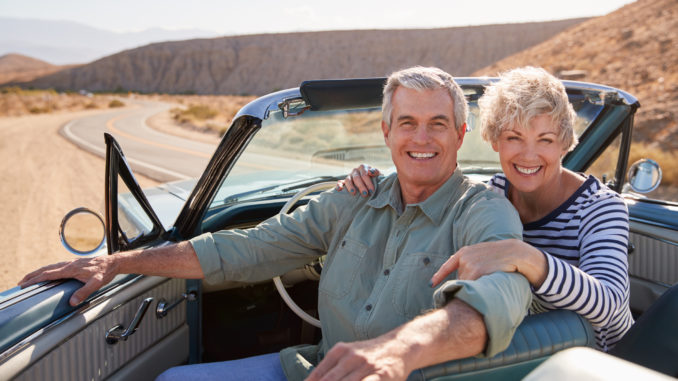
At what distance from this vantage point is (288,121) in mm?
2711

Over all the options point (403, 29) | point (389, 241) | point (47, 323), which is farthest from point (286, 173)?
point (403, 29)

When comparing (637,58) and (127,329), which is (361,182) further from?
(637,58)

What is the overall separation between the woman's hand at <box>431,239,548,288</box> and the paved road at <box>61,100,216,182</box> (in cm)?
1159

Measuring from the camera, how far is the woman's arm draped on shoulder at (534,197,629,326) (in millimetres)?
1640

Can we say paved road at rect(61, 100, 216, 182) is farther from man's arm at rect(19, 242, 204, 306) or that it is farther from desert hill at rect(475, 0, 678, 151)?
man's arm at rect(19, 242, 204, 306)

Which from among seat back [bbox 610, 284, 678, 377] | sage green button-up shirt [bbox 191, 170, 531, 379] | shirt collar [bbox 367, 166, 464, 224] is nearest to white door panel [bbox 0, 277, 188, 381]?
sage green button-up shirt [bbox 191, 170, 531, 379]

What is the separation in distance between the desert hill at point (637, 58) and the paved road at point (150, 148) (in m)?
8.54

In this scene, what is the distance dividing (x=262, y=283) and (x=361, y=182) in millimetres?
976

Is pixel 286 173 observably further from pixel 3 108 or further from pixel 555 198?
pixel 3 108

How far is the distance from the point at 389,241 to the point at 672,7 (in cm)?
3343

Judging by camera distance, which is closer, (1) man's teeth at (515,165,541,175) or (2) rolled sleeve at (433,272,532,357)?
(2) rolled sleeve at (433,272,532,357)

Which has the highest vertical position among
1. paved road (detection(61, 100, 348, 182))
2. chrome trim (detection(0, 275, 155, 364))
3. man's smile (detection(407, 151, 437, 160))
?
man's smile (detection(407, 151, 437, 160))

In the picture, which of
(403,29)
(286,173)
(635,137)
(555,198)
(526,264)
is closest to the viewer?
(526,264)

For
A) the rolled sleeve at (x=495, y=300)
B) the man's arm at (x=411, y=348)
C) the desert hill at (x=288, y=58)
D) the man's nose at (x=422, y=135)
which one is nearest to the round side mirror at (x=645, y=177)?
the man's nose at (x=422, y=135)
